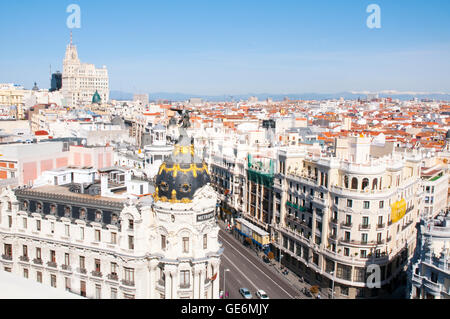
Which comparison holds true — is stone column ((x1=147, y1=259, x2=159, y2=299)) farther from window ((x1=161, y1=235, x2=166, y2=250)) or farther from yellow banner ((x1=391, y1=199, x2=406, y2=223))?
yellow banner ((x1=391, y1=199, x2=406, y2=223))

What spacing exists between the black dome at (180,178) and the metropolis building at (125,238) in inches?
4.3

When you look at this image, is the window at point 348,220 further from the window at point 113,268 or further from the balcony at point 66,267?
the balcony at point 66,267

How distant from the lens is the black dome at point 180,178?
1909 inches

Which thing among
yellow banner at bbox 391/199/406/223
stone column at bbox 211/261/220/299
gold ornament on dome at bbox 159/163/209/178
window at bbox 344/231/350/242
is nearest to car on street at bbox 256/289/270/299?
stone column at bbox 211/261/220/299

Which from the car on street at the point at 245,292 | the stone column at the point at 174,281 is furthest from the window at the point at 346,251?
the stone column at the point at 174,281

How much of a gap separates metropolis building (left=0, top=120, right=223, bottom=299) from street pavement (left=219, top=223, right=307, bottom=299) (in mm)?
15559

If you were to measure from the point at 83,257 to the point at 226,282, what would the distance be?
944 inches

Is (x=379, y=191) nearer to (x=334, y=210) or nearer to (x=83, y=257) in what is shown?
(x=334, y=210)

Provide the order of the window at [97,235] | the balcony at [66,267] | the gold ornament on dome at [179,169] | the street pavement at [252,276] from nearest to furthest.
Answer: the gold ornament on dome at [179,169], the window at [97,235], the balcony at [66,267], the street pavement at [252,276]

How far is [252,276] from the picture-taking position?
7069cm

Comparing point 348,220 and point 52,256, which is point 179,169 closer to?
point 52,256
